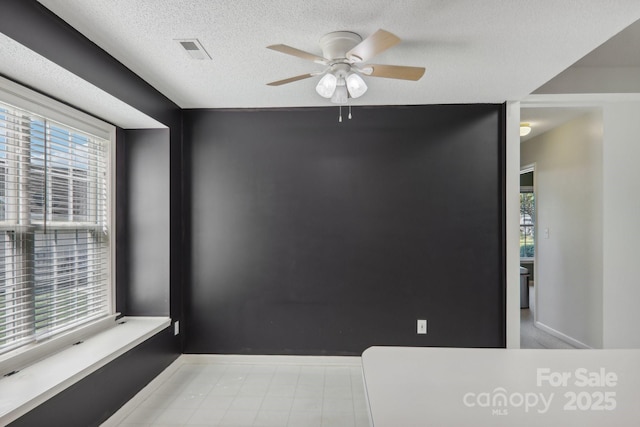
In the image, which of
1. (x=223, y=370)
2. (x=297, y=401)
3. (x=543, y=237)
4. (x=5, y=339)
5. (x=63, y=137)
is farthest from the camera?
(x=543, y=237)

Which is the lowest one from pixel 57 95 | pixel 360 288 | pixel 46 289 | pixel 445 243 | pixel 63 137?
pixel 360 288

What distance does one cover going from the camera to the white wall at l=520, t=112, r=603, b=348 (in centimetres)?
333

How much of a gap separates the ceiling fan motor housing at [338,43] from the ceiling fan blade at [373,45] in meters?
0.12

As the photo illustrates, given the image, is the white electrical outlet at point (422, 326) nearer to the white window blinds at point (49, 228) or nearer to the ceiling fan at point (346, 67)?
the ceiling fan at point (346, 67)

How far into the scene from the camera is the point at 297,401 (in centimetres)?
254

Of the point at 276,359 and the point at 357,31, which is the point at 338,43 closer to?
the point at 357,31

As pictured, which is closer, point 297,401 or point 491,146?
point 297,401

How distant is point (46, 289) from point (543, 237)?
16.5 ft

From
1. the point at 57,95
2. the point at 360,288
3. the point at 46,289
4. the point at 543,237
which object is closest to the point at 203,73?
the point at 57,95

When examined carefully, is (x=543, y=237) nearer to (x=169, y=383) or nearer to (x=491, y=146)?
(x=491, y=146)

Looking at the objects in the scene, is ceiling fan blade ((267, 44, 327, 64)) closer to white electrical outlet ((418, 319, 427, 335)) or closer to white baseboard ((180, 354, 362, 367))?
white electrical outlet ((418, 319, 427, 335))

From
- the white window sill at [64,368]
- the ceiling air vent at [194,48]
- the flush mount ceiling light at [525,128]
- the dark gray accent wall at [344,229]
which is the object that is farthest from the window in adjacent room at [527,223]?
the white window sill at [64,368]

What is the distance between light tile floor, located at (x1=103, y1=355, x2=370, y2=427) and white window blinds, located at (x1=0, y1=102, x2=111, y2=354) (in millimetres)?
806

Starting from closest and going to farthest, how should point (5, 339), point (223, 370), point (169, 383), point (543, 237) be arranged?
point (5, 339)
point (169, 383)
point (223, 370)
point (543, 237)
